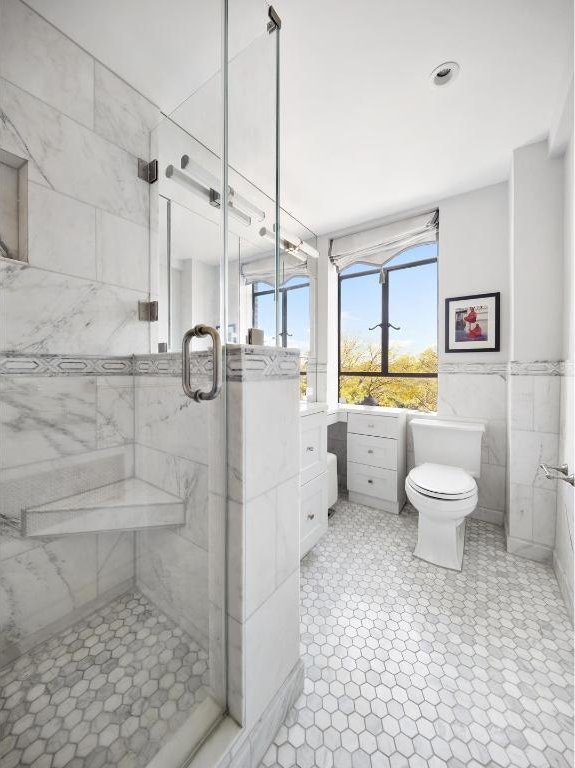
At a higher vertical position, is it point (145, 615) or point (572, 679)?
point (145, 615)

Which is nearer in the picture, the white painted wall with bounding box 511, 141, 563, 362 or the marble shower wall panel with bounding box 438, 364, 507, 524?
the white painted wall with bounding box 511, 141, 563, 362

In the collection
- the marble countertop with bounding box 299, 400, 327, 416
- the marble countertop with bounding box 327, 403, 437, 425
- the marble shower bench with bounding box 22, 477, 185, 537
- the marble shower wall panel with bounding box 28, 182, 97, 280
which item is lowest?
the marble shower bench with bounding box 22, 477, 185, 537

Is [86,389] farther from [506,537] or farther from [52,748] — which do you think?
[506,537]

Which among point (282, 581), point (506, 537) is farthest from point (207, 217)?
point (506, 537)

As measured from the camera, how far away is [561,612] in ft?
4.62

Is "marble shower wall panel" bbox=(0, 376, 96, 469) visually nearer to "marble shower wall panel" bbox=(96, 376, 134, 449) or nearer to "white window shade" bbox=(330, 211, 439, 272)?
"marble shower wall panel" bbox=(96, 376, 134, 449)

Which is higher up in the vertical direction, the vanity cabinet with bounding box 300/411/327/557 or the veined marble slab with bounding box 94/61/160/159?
the veined marble slab with bounding box 94/61/160/159

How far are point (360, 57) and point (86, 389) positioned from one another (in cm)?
183

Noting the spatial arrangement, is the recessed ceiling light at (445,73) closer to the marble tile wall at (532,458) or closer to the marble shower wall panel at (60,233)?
the marble tile wall at (532,458)

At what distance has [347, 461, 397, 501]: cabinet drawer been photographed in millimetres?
2365

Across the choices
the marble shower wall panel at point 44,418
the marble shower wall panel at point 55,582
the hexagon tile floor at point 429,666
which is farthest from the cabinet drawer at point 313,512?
the marble shower wall panel at point 44,418

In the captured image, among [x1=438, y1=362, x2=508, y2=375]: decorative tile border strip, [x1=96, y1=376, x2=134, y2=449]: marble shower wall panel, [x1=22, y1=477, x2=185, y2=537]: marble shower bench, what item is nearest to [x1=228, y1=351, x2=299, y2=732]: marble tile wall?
[x1=22, y1=477, x2=185, y2=537]: marble shower bench

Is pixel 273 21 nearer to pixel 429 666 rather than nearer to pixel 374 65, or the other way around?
pixel 374 65

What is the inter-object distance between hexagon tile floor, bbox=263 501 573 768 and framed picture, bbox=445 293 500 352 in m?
1.43
